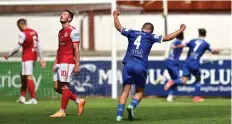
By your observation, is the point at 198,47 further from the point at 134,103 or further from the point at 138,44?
the point at 134,103

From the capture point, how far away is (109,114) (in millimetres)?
17078

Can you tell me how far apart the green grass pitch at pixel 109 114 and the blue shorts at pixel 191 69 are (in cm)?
296

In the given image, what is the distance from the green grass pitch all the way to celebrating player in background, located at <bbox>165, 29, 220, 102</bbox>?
114 inches

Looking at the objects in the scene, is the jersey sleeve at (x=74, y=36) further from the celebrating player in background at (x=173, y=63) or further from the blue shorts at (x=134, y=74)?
the celebrating player in background at (x=173, y=63)

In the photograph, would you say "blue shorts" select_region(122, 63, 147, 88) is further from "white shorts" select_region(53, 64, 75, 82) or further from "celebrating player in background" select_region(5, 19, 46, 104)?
"celebrating player in background" select_region(5, 19, 46, 104)

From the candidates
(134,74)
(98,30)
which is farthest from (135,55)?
(98,30)

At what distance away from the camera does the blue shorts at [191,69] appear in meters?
23.2

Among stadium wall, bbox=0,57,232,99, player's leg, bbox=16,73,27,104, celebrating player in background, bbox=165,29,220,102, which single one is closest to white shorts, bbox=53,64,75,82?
player's leg, bbox=16,73,27,104

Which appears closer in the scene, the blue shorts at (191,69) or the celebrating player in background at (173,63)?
the blue shorts at (191,69)

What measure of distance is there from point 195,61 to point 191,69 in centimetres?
24

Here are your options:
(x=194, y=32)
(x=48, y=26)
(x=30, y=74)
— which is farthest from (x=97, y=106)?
(x=194, y=32)

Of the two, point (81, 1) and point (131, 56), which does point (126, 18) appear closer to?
point (81, 1)

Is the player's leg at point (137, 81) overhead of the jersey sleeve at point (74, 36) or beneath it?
beneath

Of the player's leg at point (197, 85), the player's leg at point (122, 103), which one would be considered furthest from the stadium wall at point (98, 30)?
the player's leg at point (122, 103)
